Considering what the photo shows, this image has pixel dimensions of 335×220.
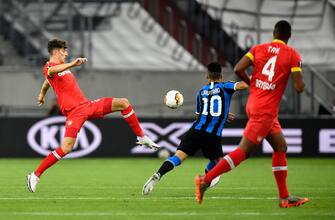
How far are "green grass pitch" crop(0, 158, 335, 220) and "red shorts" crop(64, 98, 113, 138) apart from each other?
859 mm

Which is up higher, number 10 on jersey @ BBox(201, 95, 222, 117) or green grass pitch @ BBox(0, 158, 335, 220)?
number 10 on jersey @ BBox(201, 95, 222, 117)

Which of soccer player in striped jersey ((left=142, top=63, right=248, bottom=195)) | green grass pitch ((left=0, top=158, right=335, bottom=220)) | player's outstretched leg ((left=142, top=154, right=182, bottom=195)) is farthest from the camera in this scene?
soccer player in striped jersey ((left=142, top=63, right=248, bottom=195))

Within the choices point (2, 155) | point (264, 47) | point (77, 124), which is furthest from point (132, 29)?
point (264, 47)

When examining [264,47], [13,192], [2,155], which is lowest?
[2,155]

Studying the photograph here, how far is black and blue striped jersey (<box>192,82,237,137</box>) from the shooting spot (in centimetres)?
1220

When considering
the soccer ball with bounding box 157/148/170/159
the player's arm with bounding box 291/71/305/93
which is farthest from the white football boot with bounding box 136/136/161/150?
the soccer ball with bounding box 157/148/170/159

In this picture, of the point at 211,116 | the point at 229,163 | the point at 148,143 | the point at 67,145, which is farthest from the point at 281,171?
the point at 67,145

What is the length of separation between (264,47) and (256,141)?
1.05m

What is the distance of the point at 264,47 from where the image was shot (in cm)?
1000

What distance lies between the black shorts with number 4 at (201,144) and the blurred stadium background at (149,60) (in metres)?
9.89

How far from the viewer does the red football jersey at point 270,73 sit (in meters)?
9.91

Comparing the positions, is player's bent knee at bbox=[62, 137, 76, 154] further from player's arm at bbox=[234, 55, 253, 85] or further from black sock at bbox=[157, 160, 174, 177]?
player's arm at bbox=[234, 55, 253, 85]

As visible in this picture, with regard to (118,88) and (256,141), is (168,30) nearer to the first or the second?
(118,88)

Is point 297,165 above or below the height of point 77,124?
below
